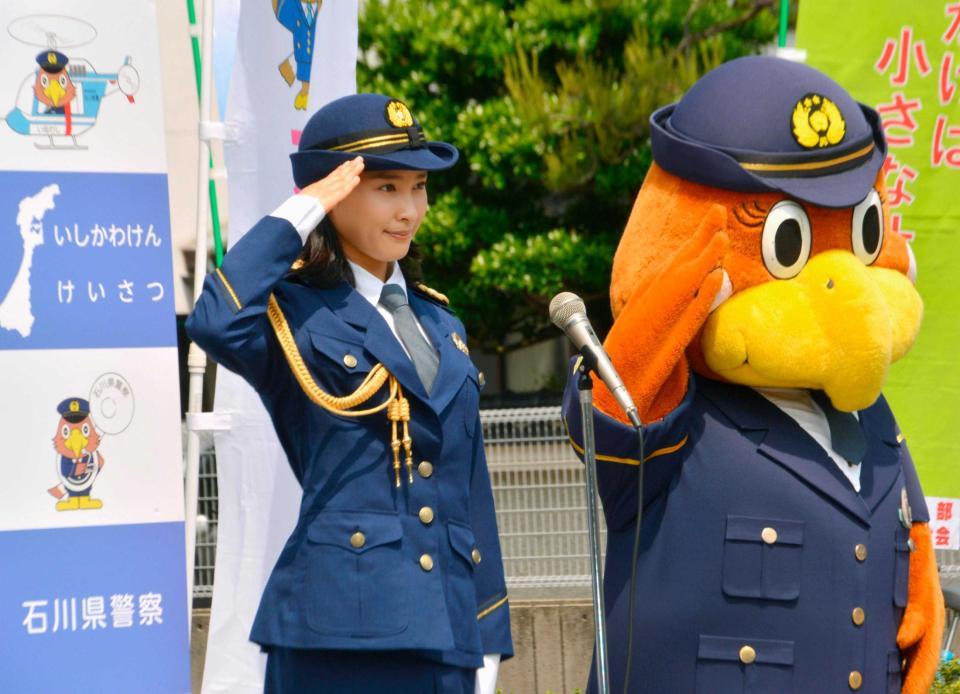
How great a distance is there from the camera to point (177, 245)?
1206 cm

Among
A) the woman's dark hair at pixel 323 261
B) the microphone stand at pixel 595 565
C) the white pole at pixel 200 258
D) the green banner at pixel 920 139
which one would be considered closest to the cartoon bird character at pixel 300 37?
the white pole at pixel 200 258

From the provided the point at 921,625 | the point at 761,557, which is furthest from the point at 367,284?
the point at 921,625

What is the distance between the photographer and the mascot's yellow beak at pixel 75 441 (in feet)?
14.5

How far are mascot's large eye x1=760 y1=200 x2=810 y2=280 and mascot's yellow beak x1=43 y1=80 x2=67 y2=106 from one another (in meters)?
2.14

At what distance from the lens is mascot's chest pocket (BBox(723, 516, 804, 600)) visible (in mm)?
3518

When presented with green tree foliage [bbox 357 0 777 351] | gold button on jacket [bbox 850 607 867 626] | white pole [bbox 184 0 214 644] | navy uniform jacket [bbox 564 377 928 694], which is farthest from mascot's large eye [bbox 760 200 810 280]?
green tree foliage [bbox 357 0 777 351]

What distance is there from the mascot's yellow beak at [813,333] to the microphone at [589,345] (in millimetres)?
420

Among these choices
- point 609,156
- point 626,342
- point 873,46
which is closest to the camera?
point 626,342

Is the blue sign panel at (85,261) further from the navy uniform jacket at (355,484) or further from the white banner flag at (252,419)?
the navy uniform jacket at (355,484)

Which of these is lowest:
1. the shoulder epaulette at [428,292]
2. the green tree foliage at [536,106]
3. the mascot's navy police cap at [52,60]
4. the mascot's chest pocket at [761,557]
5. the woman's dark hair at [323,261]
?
the mascot's chest pocket at [761,557]

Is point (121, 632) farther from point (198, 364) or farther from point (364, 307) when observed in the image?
point (364, 307)

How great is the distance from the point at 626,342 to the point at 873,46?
2277 mm

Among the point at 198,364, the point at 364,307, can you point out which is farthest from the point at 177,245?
the point at 364,307

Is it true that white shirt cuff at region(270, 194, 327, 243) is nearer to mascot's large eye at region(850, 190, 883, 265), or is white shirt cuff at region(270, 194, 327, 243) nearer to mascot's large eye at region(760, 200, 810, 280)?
mascot's large eye at region(760, 200, 810, 280)
